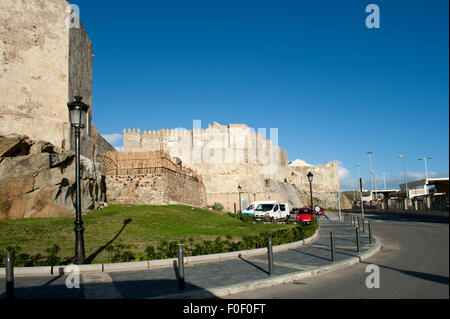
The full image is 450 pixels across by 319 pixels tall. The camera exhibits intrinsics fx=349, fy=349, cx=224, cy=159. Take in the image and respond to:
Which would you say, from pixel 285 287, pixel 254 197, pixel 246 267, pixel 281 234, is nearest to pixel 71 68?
pixel 281 234

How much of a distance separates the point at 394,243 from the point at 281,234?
4490 millimetres

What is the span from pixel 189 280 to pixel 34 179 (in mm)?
12027

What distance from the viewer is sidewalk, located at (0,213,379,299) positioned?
669 centimetres

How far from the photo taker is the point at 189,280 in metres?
7.73

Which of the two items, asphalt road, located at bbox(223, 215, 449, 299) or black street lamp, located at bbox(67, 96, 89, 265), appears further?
black street lamp, located at bbox(67, 96, 89, 265)

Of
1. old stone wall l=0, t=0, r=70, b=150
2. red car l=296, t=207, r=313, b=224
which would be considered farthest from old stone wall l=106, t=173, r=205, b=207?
red car l=296, t=207, r=313, b=224

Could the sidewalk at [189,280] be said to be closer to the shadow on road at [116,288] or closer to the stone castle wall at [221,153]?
the shadow on road at [116,288]

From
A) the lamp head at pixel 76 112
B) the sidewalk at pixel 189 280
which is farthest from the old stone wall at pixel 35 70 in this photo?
the sidewalk at pixel 189 280

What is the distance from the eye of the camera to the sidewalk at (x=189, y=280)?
6691 mm

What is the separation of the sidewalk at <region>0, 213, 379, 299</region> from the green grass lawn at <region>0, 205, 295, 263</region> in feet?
6.61

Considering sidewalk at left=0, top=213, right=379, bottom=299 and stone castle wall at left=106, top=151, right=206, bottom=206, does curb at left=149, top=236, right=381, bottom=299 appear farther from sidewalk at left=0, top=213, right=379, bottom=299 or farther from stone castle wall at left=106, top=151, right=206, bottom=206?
stone castle wall at left=106, top=151, right=206, bottom=206

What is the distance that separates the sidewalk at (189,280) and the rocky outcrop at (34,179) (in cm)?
876

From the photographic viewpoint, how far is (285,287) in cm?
747
